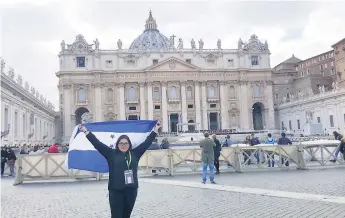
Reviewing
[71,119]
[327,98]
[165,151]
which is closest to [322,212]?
[165,151]

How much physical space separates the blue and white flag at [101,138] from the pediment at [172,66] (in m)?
62.5

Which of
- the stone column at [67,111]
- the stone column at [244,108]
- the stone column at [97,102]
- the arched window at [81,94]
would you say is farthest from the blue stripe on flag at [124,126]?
the stone column at [244,108]

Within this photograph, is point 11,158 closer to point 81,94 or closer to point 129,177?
point 129,177

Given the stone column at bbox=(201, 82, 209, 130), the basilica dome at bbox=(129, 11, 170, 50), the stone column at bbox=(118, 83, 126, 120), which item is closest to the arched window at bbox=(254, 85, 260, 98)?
the stone column at bbox=(201, 82, 209, 130)

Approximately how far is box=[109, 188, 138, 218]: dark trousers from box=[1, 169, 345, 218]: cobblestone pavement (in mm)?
2431

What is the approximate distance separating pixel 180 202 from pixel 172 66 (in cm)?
6185

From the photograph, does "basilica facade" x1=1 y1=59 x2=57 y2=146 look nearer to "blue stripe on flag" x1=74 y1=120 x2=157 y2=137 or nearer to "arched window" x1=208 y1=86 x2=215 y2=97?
"blue stripe on flag" x1=74 y1=120 x2=157 y2=137

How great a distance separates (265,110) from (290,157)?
5650 centimetres

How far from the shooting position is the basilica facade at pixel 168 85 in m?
70.0

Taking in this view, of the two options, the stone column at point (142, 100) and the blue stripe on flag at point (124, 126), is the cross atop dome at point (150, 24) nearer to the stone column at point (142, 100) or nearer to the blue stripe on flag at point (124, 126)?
the stone column at point (142, 100)

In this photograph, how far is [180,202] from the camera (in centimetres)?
987

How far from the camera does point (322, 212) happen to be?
7.95m

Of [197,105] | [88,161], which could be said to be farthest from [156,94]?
[88,161]

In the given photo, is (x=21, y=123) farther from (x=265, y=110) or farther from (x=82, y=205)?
(x=265, y=110)
